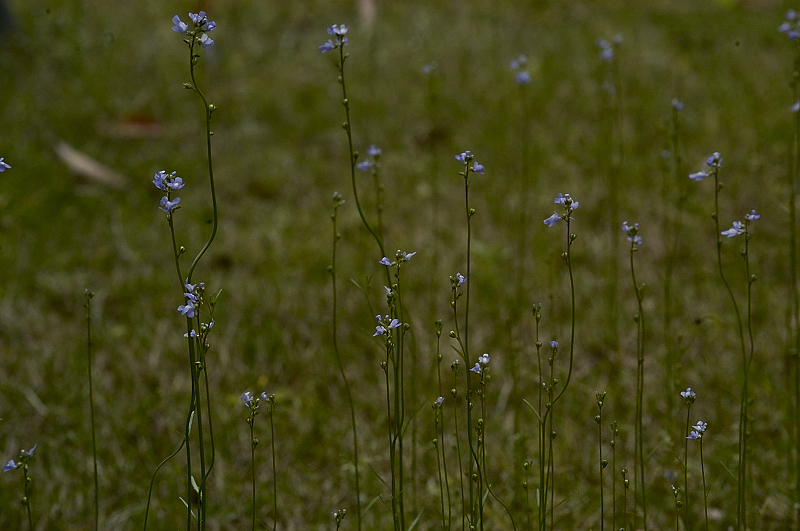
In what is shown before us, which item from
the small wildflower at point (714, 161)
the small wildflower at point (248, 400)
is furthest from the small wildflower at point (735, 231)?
the small wildflower at point (248, 400)

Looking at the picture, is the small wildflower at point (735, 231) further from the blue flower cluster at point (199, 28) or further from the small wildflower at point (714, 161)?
the blue flower cluster at point (199, 28)

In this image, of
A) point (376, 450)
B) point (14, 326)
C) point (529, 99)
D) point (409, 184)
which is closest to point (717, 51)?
point (529, 99)

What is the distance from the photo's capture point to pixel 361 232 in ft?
11.5

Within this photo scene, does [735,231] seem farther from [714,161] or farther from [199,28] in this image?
[199,28]

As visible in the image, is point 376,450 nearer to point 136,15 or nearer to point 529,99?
point 529,99

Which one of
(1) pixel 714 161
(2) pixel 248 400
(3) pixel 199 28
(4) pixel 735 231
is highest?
(3) pixel 199 28

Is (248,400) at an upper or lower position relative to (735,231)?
lower

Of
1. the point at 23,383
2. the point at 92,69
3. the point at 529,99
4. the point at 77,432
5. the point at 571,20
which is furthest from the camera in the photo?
the point at 571,20

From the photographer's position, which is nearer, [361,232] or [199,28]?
[199,28]

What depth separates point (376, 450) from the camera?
2422 millimetres

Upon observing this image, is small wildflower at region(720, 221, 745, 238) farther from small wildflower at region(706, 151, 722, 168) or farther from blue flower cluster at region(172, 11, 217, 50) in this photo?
blue flower cluster at region(172, 11, 217, 50)

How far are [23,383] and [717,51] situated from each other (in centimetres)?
450

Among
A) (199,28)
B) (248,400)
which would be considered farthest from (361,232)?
(199,28)

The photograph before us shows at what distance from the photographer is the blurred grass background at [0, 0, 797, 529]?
2.33 m
